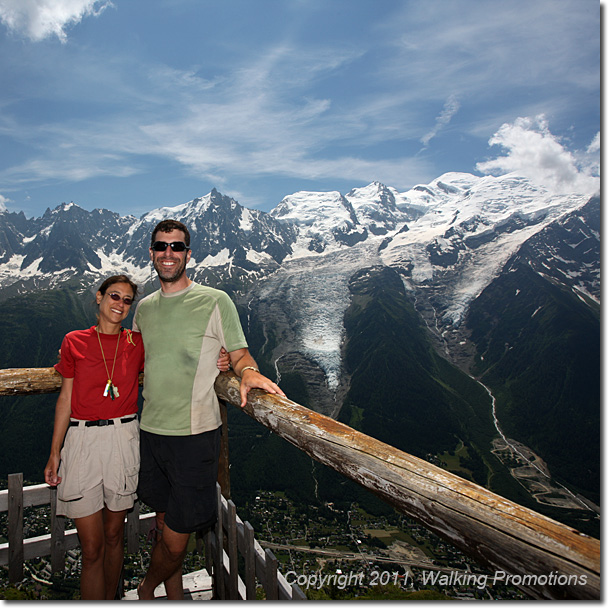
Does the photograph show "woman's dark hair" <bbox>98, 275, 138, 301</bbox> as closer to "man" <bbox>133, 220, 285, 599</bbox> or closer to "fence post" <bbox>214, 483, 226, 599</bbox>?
"man" <bbox>133, 220, 285, 599</bbox>

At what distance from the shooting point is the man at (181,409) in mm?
4441

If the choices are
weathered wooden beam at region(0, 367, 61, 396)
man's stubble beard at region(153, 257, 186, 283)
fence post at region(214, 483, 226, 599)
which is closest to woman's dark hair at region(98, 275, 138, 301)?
man's stubble beard at region(153, 257, 186, 283)

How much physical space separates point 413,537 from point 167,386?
485ft

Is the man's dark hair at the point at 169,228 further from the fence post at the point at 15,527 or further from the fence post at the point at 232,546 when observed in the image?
the fence post at the point at 15,527

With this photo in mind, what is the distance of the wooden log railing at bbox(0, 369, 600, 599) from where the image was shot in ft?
6.08

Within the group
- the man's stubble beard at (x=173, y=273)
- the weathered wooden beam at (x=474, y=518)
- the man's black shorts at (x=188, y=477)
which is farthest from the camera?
the man's stubble beard at (x=173, y=273)

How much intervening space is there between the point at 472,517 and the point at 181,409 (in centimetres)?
327

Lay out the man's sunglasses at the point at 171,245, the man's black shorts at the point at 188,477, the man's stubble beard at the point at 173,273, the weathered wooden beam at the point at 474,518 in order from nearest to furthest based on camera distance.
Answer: the weathered wooden beam at the point at 474,518, the man's black shorts at the point at 188,477, the man's stubble beard at the point at 173,273, the man's sunglasses at the point at 171,245

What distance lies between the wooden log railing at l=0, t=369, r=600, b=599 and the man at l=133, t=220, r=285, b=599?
1.29 m

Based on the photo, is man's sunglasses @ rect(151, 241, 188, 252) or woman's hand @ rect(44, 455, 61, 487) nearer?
woman's hand @ rect(44, 455, 61, 487)

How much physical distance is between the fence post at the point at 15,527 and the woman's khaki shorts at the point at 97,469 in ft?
3.20

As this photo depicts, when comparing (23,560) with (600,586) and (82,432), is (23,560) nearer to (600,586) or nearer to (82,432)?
(82,432)

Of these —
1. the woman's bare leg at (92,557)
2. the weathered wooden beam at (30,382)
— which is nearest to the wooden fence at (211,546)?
the woman's bare leg at (92,557)

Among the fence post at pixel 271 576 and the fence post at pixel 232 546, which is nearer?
the fence post at pixel 271 576
